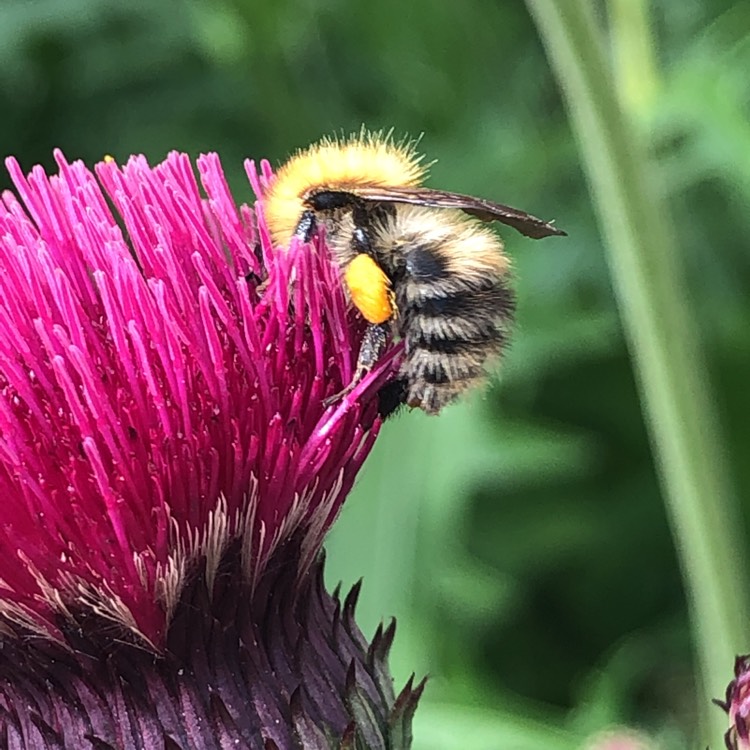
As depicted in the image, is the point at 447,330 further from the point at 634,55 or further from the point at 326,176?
the point at 634,55

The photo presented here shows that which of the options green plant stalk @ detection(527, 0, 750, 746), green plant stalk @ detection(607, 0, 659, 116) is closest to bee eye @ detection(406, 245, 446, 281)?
green plant stalk @ detection(527, 0, 750, 746)

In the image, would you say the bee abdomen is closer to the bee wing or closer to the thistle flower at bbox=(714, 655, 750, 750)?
the bee wing

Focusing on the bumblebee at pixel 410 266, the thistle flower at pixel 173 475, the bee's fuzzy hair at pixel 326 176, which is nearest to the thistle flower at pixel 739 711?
the thistle flower at pixel 173 475

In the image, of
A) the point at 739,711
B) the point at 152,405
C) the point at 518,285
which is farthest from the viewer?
the point at 518,285

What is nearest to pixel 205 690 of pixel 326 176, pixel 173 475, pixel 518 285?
pixel 173 475

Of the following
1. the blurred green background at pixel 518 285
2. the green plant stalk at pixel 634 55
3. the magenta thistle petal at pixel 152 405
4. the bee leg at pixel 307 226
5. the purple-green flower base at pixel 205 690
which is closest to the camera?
the magenta thistle petal at pixel 152 405

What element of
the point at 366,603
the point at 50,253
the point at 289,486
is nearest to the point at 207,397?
the point at 289,486

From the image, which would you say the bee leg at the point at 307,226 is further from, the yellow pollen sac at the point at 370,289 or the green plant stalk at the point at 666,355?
the green plant stalk at the point at 666,355

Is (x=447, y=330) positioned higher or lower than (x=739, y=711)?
higher
